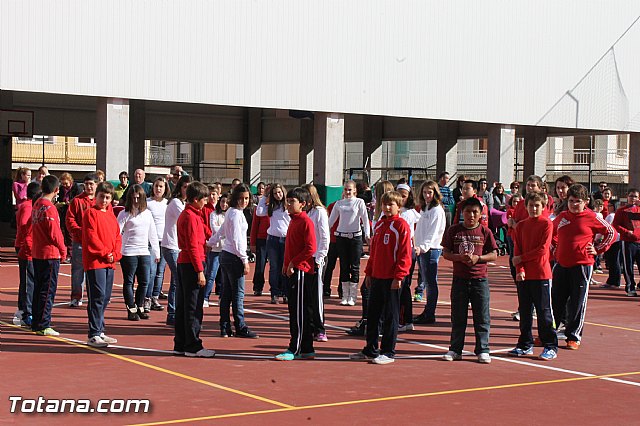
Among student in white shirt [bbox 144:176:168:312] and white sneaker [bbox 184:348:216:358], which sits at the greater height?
student in white shirt [bbox 144:176:168:312]

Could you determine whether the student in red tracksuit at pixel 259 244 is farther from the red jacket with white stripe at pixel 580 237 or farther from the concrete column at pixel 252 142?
the concrete column at pixel 252 142

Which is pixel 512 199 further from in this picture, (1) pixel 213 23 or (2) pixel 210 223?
(1) pixel 213 23

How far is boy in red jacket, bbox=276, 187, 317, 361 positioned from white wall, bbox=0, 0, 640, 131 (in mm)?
13236

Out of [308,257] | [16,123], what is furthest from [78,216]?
[16,123]

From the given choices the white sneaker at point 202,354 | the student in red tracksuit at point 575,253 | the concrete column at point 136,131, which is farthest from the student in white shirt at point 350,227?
the concrete column at point 136,131

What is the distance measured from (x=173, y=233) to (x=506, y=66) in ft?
65.6

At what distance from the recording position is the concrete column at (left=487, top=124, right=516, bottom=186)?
1270 inches

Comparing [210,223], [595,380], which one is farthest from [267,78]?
[595,380]

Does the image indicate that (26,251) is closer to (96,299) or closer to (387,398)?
(96,299)

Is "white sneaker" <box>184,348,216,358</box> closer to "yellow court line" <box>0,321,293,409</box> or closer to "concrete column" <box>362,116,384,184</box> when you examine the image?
"yellow court line" <box>0,321,293,409</box>

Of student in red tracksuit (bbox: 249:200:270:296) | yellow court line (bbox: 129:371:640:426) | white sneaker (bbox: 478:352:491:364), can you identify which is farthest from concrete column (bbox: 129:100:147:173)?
yellow court line (bbox: 129:371:640:426)

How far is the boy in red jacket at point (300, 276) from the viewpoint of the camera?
1083cm

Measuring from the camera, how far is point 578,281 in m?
12.1

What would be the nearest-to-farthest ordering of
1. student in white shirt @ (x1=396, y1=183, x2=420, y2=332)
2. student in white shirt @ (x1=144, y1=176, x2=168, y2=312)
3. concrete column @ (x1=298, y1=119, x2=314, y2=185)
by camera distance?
student in white shirt @ (x1=396, y1=183, x2=420, y2=332) → student in white shirt @ (x1=144, y1=176, x2=168, y2=312) → concrete column @ (x1=298, y1=119, x2=314, y2=185)
